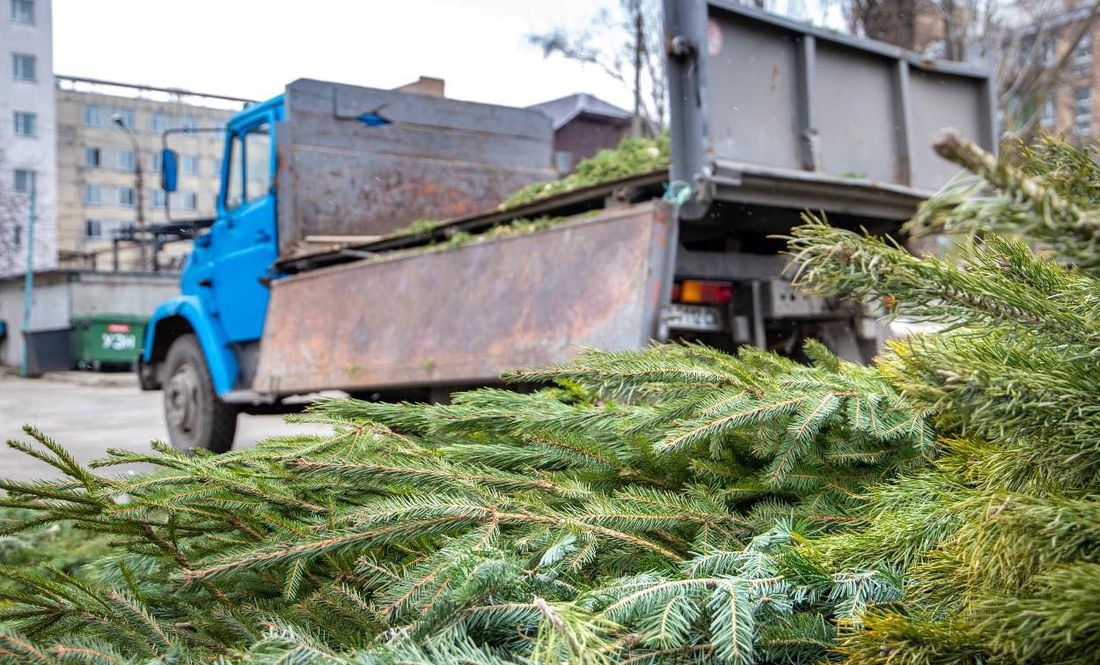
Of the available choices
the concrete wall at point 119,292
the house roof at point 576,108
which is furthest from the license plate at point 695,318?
the concrete wall at point 119,292

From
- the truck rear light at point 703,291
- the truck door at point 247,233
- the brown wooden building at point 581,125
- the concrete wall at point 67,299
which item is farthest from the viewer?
the concrete wall at point 67,299

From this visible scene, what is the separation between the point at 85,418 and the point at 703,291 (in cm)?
1147

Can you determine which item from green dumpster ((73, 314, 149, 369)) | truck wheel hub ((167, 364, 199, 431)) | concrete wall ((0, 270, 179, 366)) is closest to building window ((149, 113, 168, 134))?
truck wheel hub ((167, 364, 199, 431))

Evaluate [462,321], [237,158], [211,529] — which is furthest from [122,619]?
[237,158]

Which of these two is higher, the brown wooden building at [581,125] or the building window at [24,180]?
the brown wooden building at [581,125]

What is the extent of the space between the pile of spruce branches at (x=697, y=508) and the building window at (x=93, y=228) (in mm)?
23425

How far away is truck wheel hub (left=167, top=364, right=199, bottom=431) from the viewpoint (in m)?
8.30

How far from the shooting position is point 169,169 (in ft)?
25.8

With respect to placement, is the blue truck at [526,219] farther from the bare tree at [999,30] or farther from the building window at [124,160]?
the bare tree at [999,30]

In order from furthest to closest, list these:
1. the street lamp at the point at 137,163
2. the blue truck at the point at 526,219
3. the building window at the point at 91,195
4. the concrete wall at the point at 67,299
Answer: the concrete wall at the point at 67,299 → the building window at the point at 91,195 → the street lamp at the point at 137,163 → the blue truck at the point at 526,219

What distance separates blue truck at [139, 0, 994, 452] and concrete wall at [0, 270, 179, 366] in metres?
18.6

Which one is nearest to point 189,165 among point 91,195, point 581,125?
point 581,125

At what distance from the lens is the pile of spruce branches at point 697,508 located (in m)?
0.79

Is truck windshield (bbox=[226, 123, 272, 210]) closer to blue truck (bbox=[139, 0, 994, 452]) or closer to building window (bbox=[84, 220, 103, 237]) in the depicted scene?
blue truck (bbox=[139, 0, 994, 452])
